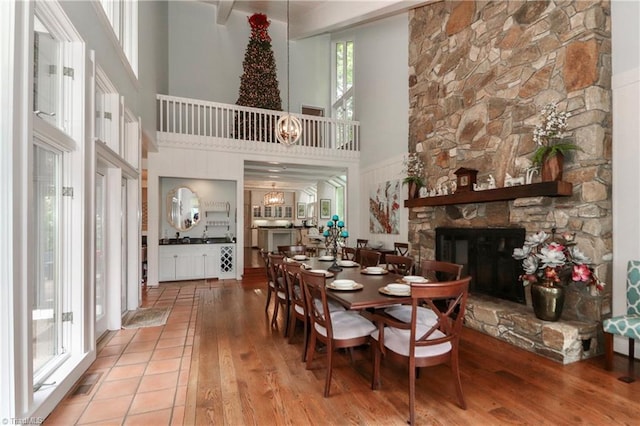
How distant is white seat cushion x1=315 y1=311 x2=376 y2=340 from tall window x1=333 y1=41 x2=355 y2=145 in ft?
20.9

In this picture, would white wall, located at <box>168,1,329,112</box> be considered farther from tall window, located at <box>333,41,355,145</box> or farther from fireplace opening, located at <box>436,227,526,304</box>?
fireplace opening, located at <box>436,227,526,304</box>

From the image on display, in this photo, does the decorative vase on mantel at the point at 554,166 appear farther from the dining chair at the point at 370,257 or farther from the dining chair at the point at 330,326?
the dining chair at the point at 330,326

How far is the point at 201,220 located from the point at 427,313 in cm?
633

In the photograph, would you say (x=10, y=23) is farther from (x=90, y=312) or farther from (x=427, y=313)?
(x=427, y=313)

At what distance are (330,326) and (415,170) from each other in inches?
156

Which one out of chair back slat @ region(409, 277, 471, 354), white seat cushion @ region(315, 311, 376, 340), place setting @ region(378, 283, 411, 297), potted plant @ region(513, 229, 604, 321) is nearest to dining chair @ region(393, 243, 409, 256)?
potted plant @ region(513, 229, 604, 321)

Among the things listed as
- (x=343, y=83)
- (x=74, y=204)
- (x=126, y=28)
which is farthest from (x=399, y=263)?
(x=343, y=83)

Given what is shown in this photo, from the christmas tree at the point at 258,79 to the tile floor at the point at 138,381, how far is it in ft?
16.6

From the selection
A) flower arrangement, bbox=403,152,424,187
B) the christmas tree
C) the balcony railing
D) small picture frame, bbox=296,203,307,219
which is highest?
the christmas tree

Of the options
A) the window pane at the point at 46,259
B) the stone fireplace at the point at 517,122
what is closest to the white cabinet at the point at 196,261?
the stone fireplace at the point at 517,122

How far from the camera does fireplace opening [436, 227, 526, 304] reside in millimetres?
3889

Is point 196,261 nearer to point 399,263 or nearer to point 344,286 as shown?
point 399,263

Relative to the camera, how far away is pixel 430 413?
2143mm

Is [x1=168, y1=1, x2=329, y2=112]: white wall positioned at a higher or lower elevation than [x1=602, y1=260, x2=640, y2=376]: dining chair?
higher
